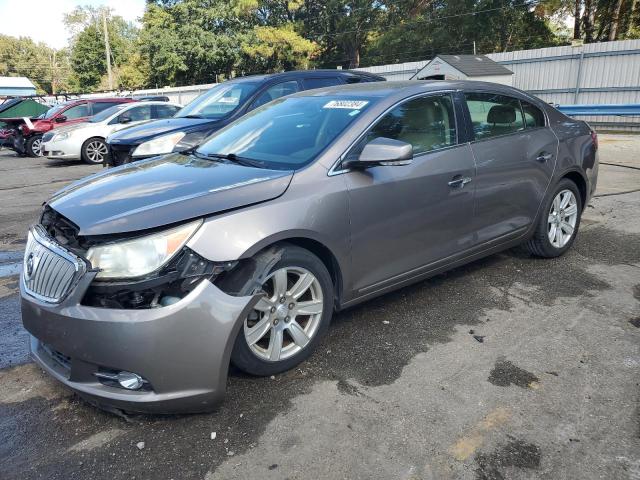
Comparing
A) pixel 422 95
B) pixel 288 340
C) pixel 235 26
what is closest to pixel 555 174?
pixel 422 95

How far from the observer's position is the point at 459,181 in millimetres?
3791

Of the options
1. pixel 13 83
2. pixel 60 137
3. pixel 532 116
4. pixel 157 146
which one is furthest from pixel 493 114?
pixel 13 83

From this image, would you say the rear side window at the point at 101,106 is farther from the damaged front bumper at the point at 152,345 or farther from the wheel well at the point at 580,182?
the damaged front bumper at the point at 152,345

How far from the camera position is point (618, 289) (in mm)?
4211

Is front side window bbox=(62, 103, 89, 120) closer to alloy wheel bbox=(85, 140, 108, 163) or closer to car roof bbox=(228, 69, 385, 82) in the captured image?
alloy wheel bbox=(85, 140, 108, 163)

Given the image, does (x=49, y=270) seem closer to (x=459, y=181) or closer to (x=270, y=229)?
(x=270, y=229)

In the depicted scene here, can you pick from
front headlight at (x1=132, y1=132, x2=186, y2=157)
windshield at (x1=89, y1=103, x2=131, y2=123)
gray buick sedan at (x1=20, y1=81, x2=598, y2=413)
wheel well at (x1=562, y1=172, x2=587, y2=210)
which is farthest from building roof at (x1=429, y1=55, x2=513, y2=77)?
gray buick sedan at (x1=20, y1=81, x2=598, y2=413)

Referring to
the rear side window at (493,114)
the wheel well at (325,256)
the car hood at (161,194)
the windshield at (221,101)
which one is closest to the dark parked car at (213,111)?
the windshield at (221,101)

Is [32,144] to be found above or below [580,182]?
below

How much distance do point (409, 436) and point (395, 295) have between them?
5.71ft

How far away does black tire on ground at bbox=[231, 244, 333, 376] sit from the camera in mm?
2797

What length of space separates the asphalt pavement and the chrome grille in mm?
646

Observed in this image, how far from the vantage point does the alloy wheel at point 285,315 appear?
286 cm

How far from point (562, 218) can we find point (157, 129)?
530 cm
